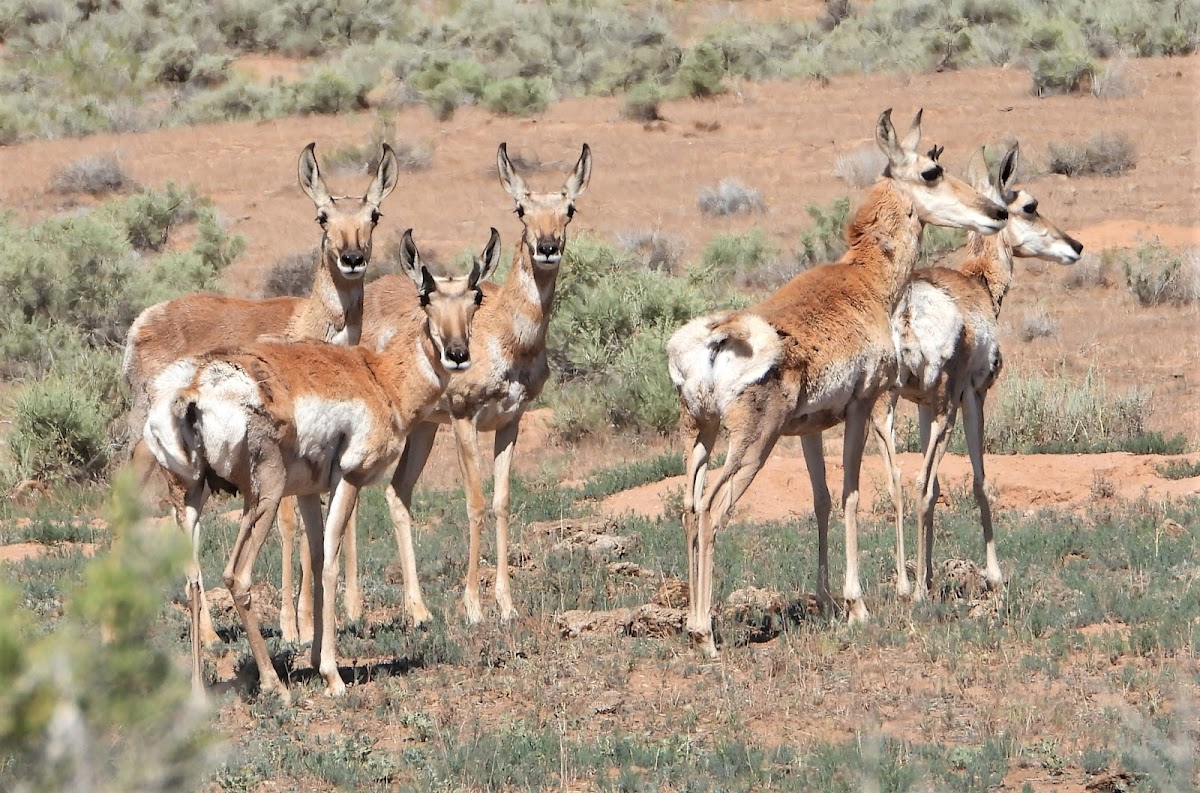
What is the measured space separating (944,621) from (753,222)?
61.7ft

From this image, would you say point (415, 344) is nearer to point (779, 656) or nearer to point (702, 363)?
point (702, 363)

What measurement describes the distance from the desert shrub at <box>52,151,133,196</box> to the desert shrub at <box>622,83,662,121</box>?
39.3 ft

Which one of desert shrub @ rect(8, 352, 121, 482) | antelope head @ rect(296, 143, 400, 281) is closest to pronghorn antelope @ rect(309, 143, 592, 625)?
antelope head @ rect(296, 143, 400, 281)

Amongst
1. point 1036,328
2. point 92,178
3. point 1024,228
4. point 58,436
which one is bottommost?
point 1036,328

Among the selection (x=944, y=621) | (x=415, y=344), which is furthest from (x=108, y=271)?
(x=944, y=621)

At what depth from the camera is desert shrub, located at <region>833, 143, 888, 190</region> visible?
29.8 meters

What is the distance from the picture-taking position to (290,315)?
1167 centimetres

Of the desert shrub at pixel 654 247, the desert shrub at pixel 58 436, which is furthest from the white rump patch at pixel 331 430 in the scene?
the desert shrub at pixel 654 247

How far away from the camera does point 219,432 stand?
7801 millimetres

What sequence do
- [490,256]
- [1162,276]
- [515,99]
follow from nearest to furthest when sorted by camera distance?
[490,256] → [1162,276] → [515,99]

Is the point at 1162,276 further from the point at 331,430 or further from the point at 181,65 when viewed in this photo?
the point at 181,65

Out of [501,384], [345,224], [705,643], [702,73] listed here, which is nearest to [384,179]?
[345,224]

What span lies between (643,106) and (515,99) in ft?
10.9

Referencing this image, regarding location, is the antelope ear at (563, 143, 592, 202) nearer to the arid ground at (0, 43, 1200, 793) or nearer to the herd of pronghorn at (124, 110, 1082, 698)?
the herd of pronghorn at (124, 110, 1082, 698)
